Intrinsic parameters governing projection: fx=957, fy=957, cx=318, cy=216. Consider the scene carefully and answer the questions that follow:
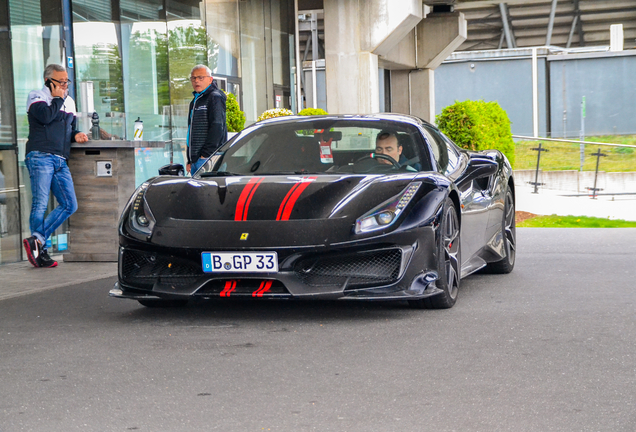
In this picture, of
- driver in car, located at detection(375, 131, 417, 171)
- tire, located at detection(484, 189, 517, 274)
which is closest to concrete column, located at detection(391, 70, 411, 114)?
tire, located at detection(484, 189, 517, 274)

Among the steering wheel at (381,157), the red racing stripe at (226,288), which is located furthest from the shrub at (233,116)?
the red racing stripe at (226,288)

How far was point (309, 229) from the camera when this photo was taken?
525 cm

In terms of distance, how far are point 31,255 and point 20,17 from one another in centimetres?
279

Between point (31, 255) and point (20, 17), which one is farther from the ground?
point (20, 17)

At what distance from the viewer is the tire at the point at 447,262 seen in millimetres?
5555

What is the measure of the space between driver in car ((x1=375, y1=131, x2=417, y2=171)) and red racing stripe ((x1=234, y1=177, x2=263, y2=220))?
2.91ft

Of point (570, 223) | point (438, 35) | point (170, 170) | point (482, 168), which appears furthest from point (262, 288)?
point (438, 35)

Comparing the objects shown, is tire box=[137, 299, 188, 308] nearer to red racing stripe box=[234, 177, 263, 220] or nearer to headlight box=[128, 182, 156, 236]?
headlight box=[128, 182, 156, 236]

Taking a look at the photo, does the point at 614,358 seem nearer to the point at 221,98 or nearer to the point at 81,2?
the point at 221,98

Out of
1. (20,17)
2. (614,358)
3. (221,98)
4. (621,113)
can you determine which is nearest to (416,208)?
(614,358)

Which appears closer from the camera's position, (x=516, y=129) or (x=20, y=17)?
(x=20, y=17)

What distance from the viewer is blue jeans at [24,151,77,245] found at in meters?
8.75

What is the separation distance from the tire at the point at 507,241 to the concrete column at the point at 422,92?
2054 centimetres

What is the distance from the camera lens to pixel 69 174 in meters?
9.01
